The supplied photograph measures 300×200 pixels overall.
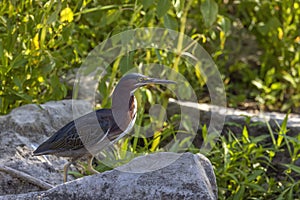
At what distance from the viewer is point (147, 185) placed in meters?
3.43

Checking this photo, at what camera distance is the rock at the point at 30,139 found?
404 centimetres

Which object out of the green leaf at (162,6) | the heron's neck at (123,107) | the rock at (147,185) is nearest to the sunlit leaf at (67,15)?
the green leaf at (162,6)

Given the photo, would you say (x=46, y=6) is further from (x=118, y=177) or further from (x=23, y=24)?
(x=118, y=177)

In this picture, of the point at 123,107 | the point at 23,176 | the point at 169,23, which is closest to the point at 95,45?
the point at 169,23

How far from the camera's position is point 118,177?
138 inches

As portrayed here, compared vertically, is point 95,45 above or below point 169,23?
below

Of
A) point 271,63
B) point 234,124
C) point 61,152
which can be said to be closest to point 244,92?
point 271,63

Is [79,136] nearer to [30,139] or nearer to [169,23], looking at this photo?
[30,139]

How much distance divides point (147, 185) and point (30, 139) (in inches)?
50.1

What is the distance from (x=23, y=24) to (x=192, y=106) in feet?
5.59

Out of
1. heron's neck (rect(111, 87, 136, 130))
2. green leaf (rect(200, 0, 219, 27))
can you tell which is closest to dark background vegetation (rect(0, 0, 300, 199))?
green leaf (rect(200, 0, 219, 27))

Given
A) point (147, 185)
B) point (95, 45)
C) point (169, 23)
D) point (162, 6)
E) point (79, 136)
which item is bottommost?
point (147, 185)

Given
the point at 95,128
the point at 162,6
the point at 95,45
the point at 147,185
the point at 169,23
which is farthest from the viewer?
the point at 95,45

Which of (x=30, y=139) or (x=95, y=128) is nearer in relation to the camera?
(x=95, y=128)
